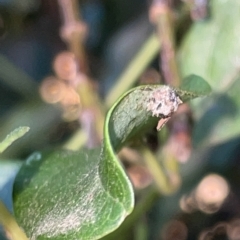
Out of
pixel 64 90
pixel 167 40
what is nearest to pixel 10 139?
pixel 167 40

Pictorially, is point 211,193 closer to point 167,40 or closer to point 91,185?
point 167,40

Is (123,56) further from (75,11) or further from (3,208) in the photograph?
(3,208)

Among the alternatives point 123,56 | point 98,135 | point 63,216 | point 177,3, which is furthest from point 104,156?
point 123,56

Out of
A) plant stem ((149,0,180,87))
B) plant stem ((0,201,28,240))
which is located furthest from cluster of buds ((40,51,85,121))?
plant stem ((0,201,28,240))

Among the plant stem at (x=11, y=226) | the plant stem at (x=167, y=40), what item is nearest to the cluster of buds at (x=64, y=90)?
the plant stem at (x=167, y=40)

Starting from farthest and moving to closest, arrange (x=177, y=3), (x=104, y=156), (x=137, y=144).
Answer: (x=177, y=3), (x=137, y=144), (x=104, y=156)

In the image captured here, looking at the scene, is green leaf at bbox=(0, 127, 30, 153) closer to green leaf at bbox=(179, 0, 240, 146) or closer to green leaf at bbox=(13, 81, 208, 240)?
green leaf at bbox=(13, 81, 208, 240)
